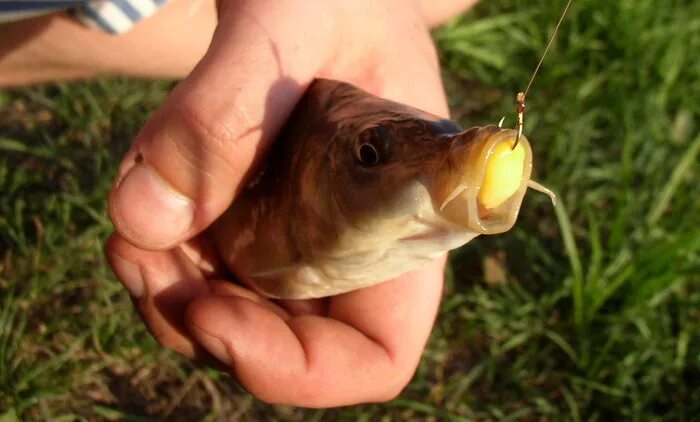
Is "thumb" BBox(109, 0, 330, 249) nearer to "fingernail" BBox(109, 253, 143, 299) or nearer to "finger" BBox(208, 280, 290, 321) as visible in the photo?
"fingernail" BBox(109, 253, 143, 299)

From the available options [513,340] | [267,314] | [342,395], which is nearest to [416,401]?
[513,340]

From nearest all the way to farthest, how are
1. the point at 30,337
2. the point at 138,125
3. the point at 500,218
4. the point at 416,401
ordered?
the point at 500,218 < the point at 30,337 < the point at 416,401 < the point at 138,125

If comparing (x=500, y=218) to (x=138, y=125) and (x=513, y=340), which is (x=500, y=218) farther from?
(x=138, y=125)

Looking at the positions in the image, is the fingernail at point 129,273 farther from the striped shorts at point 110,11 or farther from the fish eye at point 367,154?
the striped shorts at point 110,11

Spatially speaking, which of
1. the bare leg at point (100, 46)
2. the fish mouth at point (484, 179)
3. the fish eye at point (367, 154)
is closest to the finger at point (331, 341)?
the fish eye at point (367, 154)

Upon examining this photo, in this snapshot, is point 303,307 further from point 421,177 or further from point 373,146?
point 421,177

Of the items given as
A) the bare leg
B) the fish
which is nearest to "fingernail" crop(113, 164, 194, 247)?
the fish
